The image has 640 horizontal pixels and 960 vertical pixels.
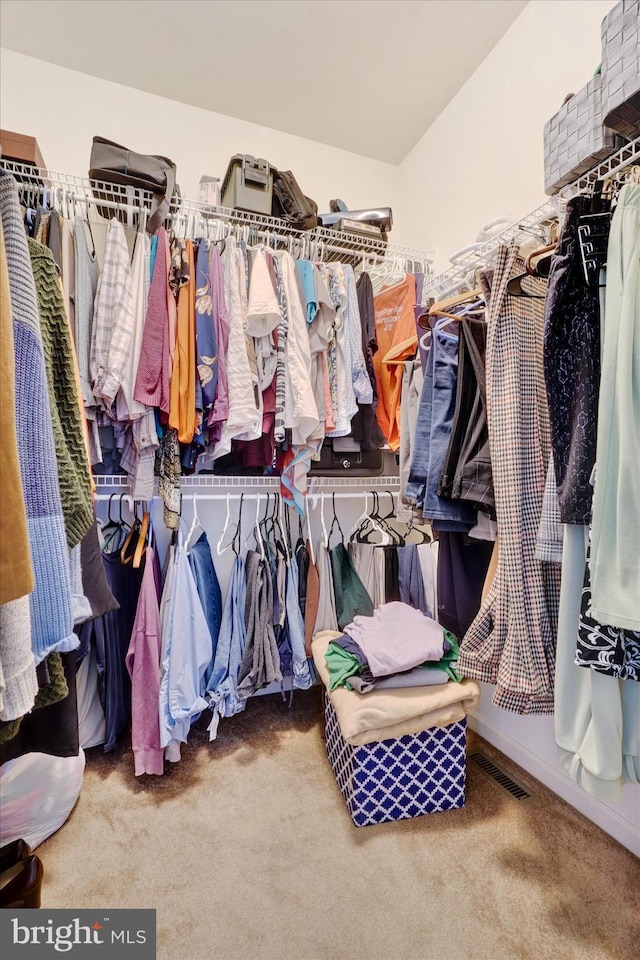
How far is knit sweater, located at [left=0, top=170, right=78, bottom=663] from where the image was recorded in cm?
59

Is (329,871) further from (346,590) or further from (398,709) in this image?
(346,590)

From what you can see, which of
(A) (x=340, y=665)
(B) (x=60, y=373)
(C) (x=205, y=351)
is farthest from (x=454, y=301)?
(A) (x=340, y=665)

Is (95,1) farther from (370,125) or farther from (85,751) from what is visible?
(85,751)

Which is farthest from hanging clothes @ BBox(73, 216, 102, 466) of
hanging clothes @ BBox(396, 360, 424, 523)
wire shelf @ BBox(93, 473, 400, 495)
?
hanging clothes @ BBox(396, 360, 424, 523)

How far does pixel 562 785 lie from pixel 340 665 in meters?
0.86

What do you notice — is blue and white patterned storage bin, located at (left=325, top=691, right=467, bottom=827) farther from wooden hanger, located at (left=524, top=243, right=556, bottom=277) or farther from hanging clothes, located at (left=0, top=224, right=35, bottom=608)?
wooden hanger, located at (left=524, top=243, right=556, bottom=277)

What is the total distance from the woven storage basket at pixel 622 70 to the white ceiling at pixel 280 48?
1.03 metres

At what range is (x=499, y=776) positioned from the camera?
1602mm

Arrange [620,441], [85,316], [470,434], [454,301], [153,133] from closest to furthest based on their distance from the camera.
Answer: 1. [620,441]
2. [470,434]
3. [454,301]
4. [85,316]
5. [153,133]

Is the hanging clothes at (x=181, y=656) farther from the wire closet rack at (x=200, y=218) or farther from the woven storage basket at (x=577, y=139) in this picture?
the woven storage basket at (x=577, y=139)

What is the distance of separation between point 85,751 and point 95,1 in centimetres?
288

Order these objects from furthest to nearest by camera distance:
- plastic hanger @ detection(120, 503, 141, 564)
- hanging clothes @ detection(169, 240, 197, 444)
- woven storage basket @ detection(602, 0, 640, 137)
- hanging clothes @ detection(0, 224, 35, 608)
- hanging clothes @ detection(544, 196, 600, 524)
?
1. plastic hanger @ detection(120, 503, 141, 564)
2. hanging clothes @ detection(169, 240, 197, 444)
3. woven storage basket @ detection(602, 0, 640, 137)
4. hanging clothes @ detection(544, 196, 600, 524)
5. hanging clothes @ detection(0, 224, 35, 608)

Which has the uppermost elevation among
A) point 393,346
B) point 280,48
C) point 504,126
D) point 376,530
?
point 280,48

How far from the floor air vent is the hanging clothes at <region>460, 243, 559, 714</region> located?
75 centimetres
